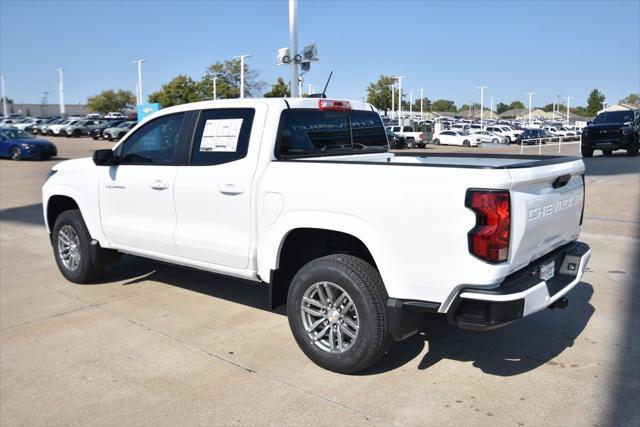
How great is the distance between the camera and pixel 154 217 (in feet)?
17.3

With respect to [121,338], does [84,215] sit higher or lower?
higher

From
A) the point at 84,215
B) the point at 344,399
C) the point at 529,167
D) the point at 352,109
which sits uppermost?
the point at 352,109

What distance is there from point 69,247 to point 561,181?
509 centimetres

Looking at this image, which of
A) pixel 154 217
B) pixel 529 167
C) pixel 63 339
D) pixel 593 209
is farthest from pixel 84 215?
pixel 593 209

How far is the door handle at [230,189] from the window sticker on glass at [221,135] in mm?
309

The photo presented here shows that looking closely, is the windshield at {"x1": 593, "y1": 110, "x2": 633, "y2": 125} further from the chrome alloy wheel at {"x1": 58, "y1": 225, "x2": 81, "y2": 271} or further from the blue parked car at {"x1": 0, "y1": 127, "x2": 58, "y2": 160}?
the blue parked car at {"x1": 0, "y1": 127, "x2": 58, "y2": 160}

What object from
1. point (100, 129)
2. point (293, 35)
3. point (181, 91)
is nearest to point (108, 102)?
point (181, 91)

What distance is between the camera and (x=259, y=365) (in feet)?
13.8

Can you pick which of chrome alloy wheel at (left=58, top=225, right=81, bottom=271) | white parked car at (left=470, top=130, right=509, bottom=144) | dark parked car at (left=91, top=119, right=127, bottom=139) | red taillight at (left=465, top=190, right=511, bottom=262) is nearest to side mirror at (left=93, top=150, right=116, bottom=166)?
chrome alloy wheel at (left=58, top=225, right=81, bottom=271)

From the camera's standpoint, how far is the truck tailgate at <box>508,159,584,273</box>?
3.37 m

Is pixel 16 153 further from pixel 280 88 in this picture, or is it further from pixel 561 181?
pixel 280 88

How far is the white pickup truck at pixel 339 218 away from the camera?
3.36 m

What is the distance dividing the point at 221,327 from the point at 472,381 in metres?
2.18

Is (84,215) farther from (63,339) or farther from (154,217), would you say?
(63,339)
